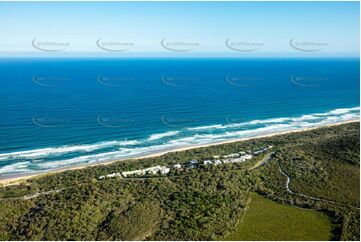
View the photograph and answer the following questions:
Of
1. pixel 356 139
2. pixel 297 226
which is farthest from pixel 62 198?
pixel 356 139

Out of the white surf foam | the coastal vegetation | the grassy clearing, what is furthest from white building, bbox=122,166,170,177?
the white surf foam

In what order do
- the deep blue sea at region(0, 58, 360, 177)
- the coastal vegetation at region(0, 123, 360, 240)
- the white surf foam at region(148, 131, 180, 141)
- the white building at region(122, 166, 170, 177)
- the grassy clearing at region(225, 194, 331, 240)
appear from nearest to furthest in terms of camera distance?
the coastal vegetation at region(0, 123, 360, 240) < the grassy clearing at region(225, 194, 331, 240) < the white building at region(122, 166, 170, 177) < the deep blue sea at region(0, 58, 360, 177) < the white surf foam at region(148, 131, 180, 141)

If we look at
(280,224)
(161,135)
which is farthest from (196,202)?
(161,135)

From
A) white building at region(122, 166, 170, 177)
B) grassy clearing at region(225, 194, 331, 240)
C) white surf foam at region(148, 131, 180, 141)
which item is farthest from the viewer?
white surf foam at region(148, 131, 180, 141)

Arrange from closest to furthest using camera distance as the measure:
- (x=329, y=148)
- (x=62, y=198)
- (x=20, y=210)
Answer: (x=20, y=210) → (x=62, y=198) → (x=329, y=148)

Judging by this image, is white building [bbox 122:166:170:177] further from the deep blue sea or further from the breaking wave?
the deep blue sea

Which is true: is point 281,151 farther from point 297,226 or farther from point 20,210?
point 20,210

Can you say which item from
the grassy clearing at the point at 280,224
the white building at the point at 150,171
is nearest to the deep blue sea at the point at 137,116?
the white building at the point at 150,171

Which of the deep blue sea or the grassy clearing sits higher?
the grassy clearing
